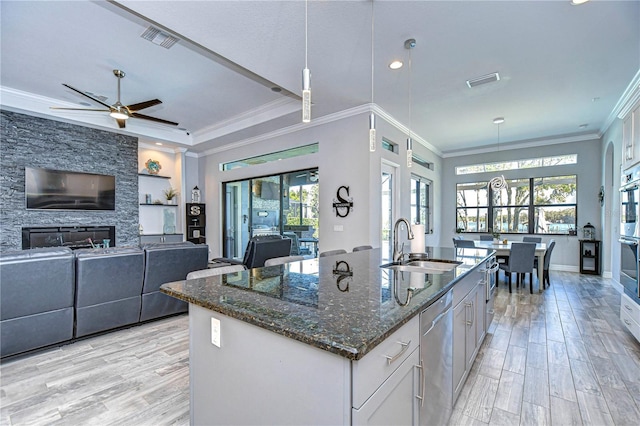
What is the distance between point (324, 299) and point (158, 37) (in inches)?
143

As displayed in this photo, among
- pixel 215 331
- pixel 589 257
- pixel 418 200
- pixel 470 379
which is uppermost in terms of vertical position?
pixel 418 200

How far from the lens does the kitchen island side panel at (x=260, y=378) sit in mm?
933

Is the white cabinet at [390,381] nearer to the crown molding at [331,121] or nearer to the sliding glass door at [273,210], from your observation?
the crown molding at [331,121]

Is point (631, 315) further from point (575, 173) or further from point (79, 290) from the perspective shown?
point (79, 290)

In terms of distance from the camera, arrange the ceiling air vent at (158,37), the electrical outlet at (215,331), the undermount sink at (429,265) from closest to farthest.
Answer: the electrical outlet at (215,331)
the undermount sink at (429,265)
the ceiling air vent at (158,37)

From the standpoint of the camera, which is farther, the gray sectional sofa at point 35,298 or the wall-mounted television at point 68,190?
the wall-mounted television at point 68,190

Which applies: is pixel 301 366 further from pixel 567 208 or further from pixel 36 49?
pixel 567 208

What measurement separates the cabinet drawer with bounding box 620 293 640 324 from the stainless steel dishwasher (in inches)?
95.4

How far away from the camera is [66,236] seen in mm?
5609

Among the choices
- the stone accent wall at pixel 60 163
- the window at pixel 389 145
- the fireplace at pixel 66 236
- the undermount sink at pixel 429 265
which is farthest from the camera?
the window at pixel 389 145

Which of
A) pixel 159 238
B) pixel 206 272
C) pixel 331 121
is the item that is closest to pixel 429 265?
pixel 206 272

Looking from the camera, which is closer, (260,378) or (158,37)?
(260,378)

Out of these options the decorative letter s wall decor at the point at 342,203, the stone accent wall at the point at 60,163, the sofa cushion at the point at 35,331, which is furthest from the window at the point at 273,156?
the sofa cushion at the point at 35,331

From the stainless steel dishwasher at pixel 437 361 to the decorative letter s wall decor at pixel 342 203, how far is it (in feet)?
11.1
